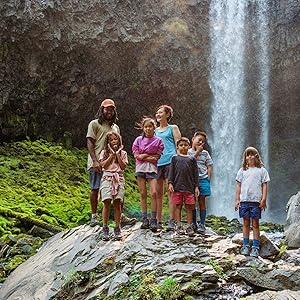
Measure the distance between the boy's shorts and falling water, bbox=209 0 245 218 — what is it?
14342 millimetres

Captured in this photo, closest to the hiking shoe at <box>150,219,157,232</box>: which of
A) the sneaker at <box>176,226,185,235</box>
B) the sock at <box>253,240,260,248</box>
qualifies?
the sneaker at <box>176,226,185,235</box>

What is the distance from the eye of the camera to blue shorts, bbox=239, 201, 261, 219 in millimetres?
6102

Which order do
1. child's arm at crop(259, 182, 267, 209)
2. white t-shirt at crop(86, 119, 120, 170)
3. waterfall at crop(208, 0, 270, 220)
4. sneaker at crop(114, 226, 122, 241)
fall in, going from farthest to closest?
waterfall at crop(208, 0, 270, 220) → white t-shirt at crop(86, 119, 120, 170) → sneaker at crop(114, 226, 122, 241) → child's arm at crop(259, 182, 267, 209)

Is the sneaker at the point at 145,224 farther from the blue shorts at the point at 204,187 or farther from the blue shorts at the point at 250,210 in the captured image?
the blue shorts at the point at 250,210

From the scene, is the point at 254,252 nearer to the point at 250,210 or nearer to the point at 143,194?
the point at 250,210

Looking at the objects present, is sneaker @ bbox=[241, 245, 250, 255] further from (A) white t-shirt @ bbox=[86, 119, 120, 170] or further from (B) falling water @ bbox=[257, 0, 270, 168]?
(B) falling water @ bbox=[257, 0, 270, 168]

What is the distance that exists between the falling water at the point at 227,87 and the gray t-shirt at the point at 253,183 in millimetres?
14420

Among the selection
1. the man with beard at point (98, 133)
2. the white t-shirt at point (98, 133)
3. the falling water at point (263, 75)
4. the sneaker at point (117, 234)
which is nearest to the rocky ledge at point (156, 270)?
the sneaker at point (117, 234)

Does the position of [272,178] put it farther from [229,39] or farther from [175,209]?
[175,209]

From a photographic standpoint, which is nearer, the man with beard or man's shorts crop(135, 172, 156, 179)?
man's shorts crop(135, 172, 156, 179)

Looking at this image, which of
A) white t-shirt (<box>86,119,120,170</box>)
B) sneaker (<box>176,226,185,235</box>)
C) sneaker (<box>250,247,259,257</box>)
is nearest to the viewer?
sneaker (<box>250,247,259,257</box>)

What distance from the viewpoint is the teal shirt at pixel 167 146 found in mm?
6645

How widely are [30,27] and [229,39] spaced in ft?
30.6

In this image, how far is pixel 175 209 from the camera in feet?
21.3
